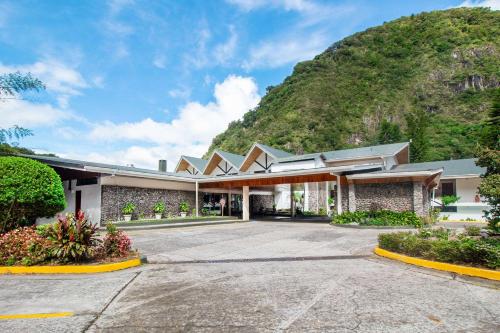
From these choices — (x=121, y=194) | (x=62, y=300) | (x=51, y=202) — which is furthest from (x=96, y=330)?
(x=121, y=194)

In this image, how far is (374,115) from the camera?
268 feet

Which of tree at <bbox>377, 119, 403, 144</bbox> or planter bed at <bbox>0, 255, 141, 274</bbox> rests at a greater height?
tree at <bbox>377, 119, 403, 144</bbox>

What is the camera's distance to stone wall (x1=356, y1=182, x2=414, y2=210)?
62.2 ft

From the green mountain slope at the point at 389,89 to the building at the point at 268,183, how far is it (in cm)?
3692

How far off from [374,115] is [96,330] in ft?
277

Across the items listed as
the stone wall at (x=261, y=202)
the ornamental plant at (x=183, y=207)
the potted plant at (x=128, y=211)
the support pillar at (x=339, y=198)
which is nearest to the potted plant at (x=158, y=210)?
the potted plant at (x=128, y=211)

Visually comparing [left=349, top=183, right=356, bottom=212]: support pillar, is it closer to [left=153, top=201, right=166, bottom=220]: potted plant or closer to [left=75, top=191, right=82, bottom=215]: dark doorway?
[left=153, top=201, right=166, bottom=220]: potted plant

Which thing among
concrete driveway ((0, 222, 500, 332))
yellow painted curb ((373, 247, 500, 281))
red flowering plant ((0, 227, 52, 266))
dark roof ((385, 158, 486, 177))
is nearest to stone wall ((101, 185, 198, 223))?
red flowering plant ((0, 227, 52, 266))

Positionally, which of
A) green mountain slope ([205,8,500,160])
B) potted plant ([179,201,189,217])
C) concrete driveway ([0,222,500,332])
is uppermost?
green mountain slope ([205,8,500,160])

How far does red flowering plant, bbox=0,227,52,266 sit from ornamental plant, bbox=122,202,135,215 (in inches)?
464

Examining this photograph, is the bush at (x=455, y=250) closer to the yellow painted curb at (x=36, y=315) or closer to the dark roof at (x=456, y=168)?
the yellow painted curb at (x=36, y=315)

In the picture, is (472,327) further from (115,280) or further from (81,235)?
(81,235)

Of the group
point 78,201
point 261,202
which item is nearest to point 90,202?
point 78,201

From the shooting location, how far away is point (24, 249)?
346 inches
